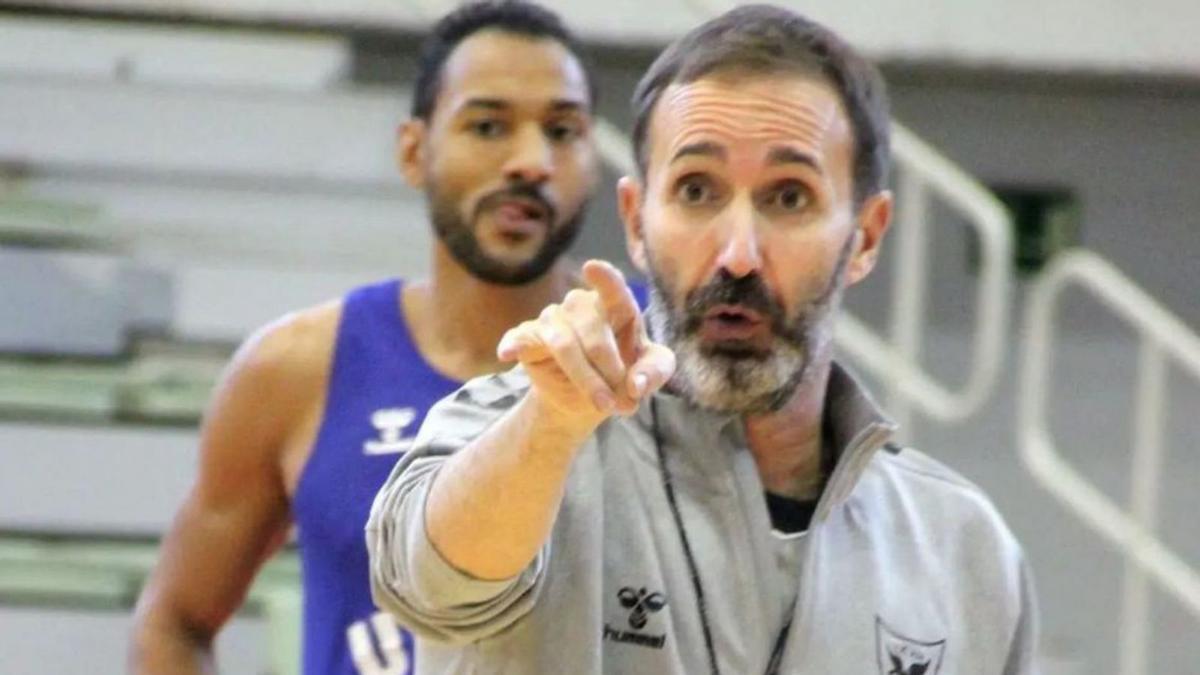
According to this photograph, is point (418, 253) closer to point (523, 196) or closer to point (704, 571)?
point (523, 196)

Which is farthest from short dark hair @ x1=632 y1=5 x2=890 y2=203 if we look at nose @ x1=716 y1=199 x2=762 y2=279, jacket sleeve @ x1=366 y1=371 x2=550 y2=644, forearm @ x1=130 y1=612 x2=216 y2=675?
forearm @ x1=130 y1=612 x2=216 y2=675

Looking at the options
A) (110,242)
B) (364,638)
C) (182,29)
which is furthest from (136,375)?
(364,638)

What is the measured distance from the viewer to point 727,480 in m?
1.35

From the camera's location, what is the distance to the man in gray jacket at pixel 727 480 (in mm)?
1200

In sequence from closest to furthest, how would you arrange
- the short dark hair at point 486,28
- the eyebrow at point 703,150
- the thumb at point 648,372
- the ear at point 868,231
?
the thumb at point 648,372
the eyebrow at point 703,150
the ear at point 868,231
the short dark hair at point 486,28

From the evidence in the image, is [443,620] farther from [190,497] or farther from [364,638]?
[190,497]

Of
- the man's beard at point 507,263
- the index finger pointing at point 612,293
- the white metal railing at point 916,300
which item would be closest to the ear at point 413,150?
the man's beard at point 507,263

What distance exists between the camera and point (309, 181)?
12.8 feet

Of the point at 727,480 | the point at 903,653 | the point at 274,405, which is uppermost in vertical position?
the point at 274,405

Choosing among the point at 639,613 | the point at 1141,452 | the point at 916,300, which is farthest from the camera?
the point at 916,300

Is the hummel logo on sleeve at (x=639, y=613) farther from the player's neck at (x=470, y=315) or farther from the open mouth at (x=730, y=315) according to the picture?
the player's neck at (x=470, y=315)

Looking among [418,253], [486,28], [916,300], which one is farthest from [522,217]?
[418,253]

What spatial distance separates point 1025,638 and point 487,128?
1070 millimetres

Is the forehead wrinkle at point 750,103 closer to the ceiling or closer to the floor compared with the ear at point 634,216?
closer to the ceiling
